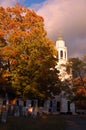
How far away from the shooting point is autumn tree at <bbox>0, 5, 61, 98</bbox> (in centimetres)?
5038

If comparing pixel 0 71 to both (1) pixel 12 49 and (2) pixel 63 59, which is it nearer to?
(1) pixel 12 49

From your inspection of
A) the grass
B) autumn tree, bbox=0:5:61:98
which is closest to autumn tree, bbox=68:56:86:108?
autumn tree, bbox=0:5:61:98

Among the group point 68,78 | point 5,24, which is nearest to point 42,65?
point 5,24

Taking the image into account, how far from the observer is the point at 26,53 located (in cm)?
5119

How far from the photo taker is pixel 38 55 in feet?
166

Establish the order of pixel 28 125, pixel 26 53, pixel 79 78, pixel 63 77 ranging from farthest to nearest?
pixel 63 77 → pixel 79 78 → pixel 26 53 → pixel 28 125

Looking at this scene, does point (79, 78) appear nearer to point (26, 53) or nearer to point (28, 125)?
point (26, 53)

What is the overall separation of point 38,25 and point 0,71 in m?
8.65

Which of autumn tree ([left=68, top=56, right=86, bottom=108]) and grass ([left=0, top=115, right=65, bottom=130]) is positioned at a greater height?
autumn tree ([left=68, top=56, right=86, bottom=108])

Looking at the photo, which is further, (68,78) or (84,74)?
(68,78)

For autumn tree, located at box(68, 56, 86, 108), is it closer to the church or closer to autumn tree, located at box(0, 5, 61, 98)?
the church

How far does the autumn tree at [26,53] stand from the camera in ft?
165

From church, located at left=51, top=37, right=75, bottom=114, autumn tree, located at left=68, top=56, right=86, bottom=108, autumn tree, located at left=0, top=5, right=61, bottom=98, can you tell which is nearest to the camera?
autumn tree, located at left=0, top=5, right=61, bottom=98

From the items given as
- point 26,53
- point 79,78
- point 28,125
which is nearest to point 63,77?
point 79,78
